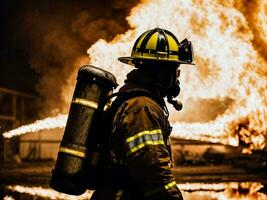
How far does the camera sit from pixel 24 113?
2239 cm

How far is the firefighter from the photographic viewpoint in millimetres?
2609

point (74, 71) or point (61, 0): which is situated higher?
point (61, 0)

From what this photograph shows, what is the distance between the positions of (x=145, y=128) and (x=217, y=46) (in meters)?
14.4

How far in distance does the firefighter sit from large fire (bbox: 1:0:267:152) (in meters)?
13.2

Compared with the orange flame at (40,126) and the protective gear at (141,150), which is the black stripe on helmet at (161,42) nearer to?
the protective gear at (141,150)

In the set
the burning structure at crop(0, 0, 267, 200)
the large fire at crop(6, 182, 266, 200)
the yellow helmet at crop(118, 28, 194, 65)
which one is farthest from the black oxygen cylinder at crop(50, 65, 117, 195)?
the burning structure at crop(0, 0, 267, 200)

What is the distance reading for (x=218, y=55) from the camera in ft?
54.6

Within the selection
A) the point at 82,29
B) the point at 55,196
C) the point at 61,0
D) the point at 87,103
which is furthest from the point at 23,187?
the point at 61,0

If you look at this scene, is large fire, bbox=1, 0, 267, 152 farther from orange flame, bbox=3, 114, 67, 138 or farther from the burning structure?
orange flame, bbox=3, 114, 67, 138

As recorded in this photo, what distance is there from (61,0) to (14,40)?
345 cm

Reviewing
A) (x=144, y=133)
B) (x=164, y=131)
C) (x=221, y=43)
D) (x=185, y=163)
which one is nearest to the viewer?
(x=144, y=133)

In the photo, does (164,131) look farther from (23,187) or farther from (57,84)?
(57,84)

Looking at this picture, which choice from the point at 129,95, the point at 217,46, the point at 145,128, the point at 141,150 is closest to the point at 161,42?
the point at 129,95

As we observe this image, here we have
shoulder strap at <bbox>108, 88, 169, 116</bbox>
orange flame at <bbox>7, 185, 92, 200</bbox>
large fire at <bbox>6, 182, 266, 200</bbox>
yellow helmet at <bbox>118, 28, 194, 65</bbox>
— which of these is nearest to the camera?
shoulder strap at <bbox>108, 88, 169, 116</bbox>
